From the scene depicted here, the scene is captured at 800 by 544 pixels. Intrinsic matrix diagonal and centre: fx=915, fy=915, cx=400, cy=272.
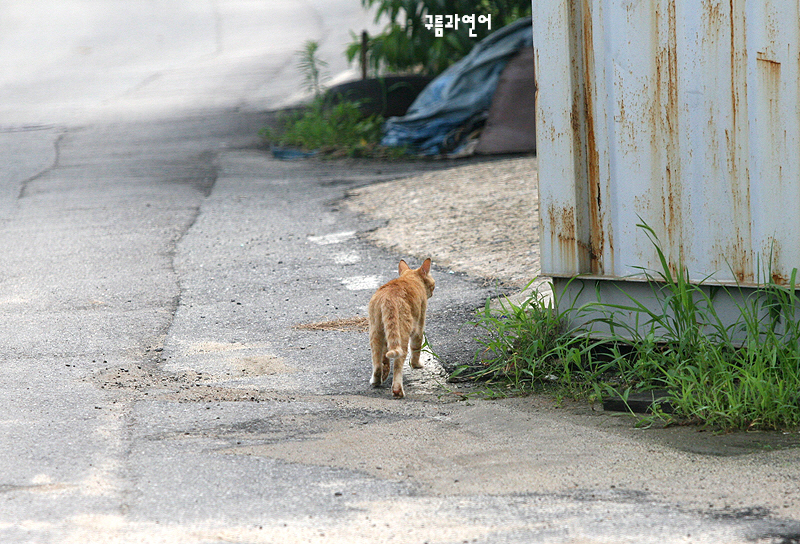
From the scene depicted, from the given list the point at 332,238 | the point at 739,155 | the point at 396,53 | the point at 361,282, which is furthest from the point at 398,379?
the point at 396,53

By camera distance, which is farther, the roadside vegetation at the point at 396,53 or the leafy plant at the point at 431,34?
the leafy plant at the point at 431,34

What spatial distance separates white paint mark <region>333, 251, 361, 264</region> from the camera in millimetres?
7430

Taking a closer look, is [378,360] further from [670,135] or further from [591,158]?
[670,135]

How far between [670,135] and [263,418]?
231 centimetres

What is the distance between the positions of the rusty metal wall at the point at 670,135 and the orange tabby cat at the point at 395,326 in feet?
2.44

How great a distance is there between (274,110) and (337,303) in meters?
11.6

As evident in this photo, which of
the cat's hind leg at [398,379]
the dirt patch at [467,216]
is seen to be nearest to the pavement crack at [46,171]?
the dirt patch at [467,216]

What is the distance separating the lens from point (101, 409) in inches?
170

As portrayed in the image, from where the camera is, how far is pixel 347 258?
754 centimetres

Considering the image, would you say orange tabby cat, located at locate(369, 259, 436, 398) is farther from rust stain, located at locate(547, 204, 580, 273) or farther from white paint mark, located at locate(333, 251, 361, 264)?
white paint mark, located at locate(333, 251, 361, 264)

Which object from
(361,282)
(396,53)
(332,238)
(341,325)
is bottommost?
(341,325)

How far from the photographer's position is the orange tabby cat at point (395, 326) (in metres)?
4.50

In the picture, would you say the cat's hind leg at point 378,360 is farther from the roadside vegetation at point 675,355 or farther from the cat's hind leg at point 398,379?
the roadside vegetation at point 675,355

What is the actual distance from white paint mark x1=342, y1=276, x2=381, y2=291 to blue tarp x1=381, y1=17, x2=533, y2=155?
653cm
